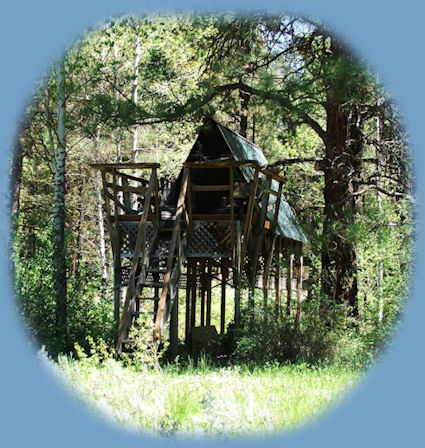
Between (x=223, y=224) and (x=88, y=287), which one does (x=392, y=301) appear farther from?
(x=88, y=287)

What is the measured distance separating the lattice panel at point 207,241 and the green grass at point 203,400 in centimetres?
404

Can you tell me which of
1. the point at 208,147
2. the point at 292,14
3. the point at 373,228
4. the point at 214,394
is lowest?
the point at 214,394

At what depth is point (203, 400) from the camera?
6.79m

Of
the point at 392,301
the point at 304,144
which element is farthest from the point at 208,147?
the point at 304,144

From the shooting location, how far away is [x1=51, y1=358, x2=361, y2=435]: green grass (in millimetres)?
6207

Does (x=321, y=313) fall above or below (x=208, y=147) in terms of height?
below

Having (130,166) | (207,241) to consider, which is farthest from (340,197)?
(130,166)

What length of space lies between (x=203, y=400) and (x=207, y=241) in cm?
587

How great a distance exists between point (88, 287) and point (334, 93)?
7798 mm

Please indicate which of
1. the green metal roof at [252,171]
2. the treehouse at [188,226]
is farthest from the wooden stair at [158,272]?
the green metal roof at [252,171]

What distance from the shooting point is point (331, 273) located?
13.9 m

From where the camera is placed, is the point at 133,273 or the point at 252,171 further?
the point at 252,171

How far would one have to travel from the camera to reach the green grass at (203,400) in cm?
621

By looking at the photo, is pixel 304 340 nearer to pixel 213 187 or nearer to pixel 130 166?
pixel 213 187
